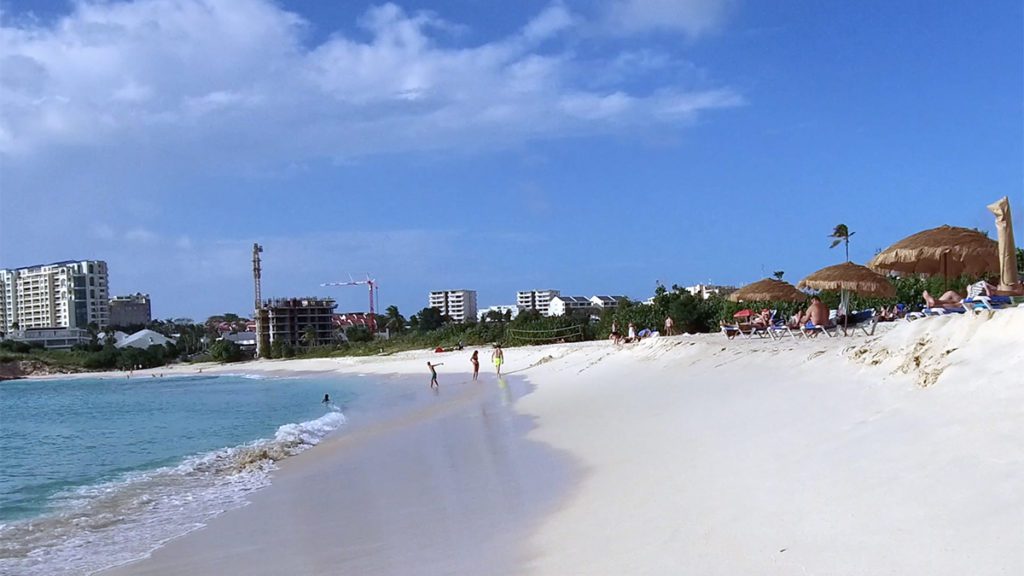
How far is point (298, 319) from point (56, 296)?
269ft

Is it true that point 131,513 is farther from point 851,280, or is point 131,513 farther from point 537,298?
point 537,298

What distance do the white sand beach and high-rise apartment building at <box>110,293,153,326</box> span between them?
192253 mm

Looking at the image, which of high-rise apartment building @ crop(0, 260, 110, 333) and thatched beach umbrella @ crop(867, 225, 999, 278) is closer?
thatched beach umbrella @ crop(867, 225, 999, 278)

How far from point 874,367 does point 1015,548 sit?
20.3 feet

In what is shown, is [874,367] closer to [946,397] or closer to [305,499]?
[946,397]

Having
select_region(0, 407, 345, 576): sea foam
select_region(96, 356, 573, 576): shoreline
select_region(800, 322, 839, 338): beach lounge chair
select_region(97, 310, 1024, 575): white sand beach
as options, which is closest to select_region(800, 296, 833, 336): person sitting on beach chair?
select_region(800, 322, 839, 338): beach lounge chair

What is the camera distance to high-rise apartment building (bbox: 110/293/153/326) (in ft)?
600

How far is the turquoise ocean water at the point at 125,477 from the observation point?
738 cm

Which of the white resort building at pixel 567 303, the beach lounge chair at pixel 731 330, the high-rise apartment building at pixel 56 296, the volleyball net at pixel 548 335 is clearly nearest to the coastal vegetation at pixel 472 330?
the volleyball net at pixel 548 335

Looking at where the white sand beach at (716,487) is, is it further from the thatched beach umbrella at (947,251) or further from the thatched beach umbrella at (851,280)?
the thatched beach umbrella at (851,280)

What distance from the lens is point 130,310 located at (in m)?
187

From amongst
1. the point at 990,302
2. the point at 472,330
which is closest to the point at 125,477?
the point at 990,302

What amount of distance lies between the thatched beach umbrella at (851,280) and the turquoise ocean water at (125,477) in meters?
11.0

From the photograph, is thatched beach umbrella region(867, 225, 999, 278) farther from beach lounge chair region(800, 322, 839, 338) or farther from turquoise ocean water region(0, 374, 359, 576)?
turquoise ocean water region(0, 374, 359, 576)
